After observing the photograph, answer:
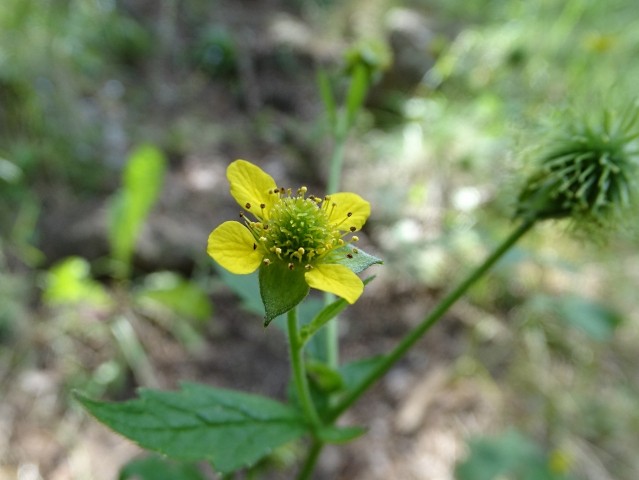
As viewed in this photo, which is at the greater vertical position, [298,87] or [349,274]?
[349,274]

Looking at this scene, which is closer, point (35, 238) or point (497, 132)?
point (35, 238)

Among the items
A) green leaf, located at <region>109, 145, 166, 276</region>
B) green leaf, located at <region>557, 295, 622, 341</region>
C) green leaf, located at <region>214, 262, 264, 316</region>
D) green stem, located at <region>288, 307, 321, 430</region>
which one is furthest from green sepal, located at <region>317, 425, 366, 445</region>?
green leaf, located at <region>109, 145, 166, 276</region>

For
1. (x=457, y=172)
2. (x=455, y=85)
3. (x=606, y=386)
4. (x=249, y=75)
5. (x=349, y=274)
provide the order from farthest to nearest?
1. (x=249, y=75)
2. (x=455, y=85)
3. (x=457, y=172)
4. (x=606, y=386)
5. (x=349, y=274)

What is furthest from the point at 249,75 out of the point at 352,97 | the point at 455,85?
the point at 352,97

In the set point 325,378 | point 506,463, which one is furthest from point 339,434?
point 506,463

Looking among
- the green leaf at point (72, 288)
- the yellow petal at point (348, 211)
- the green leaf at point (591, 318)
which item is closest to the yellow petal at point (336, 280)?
the yellow petal at point (348, 211)

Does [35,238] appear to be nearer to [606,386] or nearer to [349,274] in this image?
[349,274]

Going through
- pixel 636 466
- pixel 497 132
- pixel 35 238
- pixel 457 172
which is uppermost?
pixel 497 132

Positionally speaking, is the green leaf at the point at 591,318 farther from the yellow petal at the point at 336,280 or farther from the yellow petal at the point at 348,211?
the yellow petal at the point at 336,280
